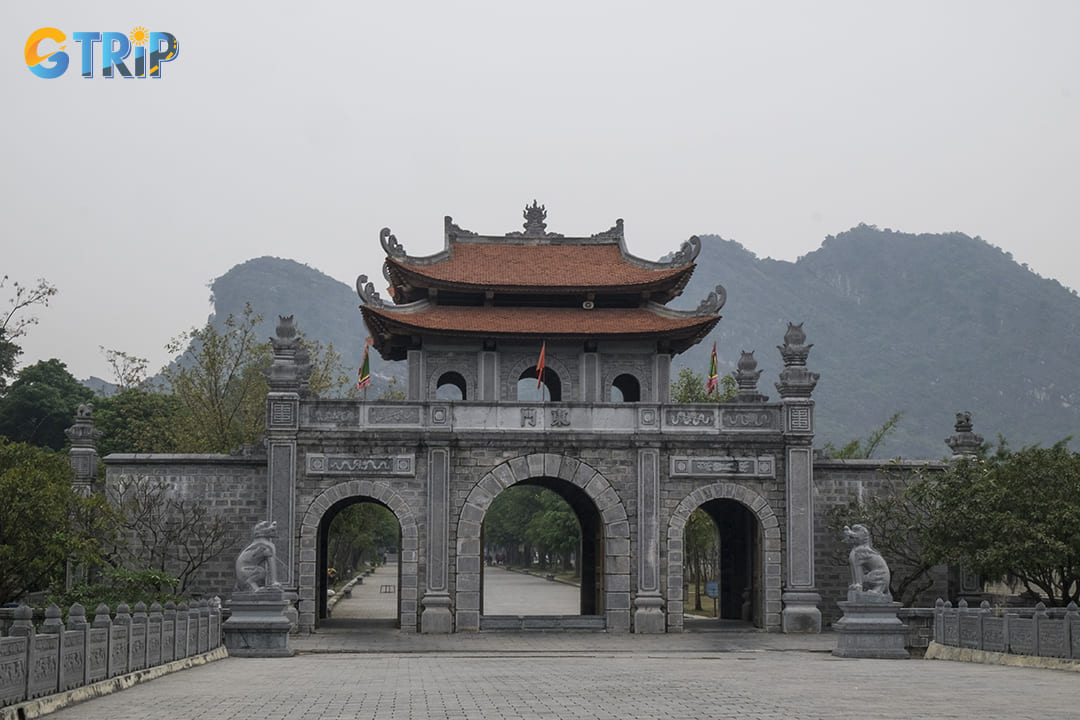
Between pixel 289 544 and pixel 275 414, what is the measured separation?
10.3 feet

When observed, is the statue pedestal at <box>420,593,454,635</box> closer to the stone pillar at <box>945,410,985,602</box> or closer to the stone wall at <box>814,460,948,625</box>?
the stone wall at <box>814,460,948,625</box>

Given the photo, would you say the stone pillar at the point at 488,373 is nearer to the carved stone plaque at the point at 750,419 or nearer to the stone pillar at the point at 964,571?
the carved stone plaque at the point at 750,419

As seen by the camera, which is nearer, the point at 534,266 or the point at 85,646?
the point at 85,646

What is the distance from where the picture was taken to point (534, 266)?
35.4 m

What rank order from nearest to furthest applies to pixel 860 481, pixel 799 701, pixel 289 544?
pixel 799 701 → pixel 289 544 → pixel 860 481

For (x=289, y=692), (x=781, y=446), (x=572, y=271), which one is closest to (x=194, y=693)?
(x=289, y=692)

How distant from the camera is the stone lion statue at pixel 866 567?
25.8m

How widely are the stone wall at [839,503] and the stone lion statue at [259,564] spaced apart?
45.0ft

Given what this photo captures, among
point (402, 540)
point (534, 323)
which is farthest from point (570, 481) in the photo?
point (534, 323)

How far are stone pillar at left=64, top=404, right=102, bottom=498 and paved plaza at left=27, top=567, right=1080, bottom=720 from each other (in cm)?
849

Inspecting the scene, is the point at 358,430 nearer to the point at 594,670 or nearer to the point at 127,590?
the point at 127,590

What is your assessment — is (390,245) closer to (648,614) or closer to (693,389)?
(648,614)

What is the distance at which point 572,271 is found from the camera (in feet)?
116

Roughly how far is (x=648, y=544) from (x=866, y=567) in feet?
20.4
